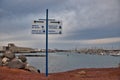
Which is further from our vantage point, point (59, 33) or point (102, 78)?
point (59, 33)

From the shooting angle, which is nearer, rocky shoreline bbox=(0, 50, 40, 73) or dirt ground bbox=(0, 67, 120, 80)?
dirt ground bbox=(0, 67, 120, 80)

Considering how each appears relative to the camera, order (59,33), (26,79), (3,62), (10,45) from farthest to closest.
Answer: (10,45) < (3,62) < (59,33) < (26,79)

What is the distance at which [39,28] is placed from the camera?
19.0 meters

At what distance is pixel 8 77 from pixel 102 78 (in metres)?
4.53

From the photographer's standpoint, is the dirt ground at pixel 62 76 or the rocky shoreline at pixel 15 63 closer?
the dirt ground at pixel 62 76

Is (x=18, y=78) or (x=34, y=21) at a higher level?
(x=34, y=21)

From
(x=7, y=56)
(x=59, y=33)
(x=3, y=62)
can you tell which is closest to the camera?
(x=59, y=33)

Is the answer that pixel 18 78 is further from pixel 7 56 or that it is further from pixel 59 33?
pixel 7 56

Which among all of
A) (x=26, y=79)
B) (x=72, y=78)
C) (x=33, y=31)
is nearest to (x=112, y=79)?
(x=72, y=78)

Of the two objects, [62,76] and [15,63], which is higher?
[15,63]

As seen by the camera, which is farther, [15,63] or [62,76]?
[15,63]

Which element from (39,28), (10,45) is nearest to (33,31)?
(39,28)

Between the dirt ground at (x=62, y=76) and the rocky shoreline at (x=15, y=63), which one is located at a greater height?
the rocky shoreline at (x=15, y=63)

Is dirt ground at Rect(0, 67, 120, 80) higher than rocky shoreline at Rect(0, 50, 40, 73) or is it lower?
lower
